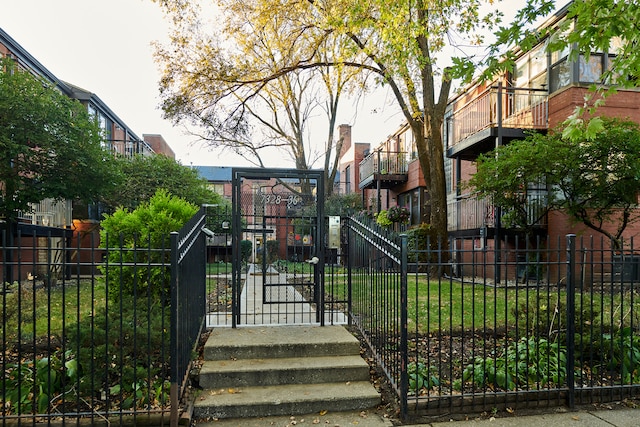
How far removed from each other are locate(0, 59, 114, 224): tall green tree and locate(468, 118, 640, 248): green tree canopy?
11.8 metres

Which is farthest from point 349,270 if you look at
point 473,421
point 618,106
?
point 618,106

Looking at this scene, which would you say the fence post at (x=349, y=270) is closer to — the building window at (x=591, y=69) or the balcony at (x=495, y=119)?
the balcony at (x=495, y=119)

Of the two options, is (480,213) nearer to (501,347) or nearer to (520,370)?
(501,347)

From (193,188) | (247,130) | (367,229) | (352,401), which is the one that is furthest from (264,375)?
(247,130)

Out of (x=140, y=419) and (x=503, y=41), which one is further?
(x=503, y=41)

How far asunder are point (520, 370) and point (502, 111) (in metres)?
12.2

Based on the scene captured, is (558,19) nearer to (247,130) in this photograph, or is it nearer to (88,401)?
(88,401)

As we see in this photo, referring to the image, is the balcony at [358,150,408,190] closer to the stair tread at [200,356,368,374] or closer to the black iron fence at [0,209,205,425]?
the stair tread at [200,356,368,374]

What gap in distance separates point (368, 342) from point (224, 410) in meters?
2.03

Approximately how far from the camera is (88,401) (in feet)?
13.1

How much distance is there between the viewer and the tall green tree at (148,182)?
62.9 feet

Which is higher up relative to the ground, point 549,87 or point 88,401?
point 549,87

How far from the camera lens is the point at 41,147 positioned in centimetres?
1268

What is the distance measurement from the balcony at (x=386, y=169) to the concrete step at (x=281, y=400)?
17.9m
